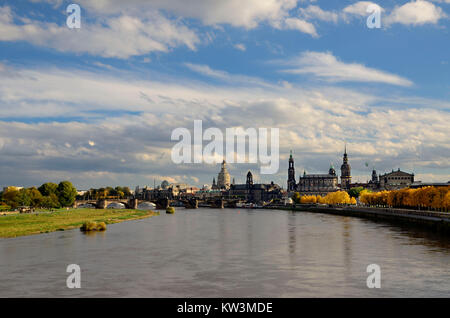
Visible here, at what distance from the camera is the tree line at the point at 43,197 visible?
111062 mm

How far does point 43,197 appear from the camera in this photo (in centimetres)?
11706

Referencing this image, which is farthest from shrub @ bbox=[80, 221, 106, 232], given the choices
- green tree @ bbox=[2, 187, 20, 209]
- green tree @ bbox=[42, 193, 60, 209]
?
green tree @ bbox=[42, 193, 60, 209]

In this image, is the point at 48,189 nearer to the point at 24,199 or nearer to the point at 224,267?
the point at 24,199

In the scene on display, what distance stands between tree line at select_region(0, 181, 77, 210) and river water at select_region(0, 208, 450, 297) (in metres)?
66.2

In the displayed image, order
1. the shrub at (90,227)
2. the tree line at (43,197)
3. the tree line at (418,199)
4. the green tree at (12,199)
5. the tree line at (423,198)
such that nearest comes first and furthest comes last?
1. the shrub at (90,227)
2. the tree line at (423,198)
3. the tree line at (418,199)
4. the tree line at (43,197)
5. the green tree at (12,199)

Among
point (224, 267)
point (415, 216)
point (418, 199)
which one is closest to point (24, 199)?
point (415, 216)

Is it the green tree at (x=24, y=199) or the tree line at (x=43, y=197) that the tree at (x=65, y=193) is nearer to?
the tree line at (x=43, y=197)

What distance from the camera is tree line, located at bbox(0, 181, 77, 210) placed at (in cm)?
11106

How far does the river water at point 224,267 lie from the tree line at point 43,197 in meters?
66.2

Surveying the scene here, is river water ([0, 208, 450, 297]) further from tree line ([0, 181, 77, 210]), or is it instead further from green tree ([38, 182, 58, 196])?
green tree ([38, 182, 58, 196])

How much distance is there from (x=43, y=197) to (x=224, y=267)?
313ft

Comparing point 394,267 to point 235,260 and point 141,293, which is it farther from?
point 141,293

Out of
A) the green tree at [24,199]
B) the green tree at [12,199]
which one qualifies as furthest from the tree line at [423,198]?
the green tree at [12,199]
